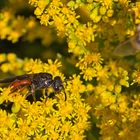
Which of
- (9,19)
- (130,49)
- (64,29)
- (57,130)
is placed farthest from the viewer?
(9,19)

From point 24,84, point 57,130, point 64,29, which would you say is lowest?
point 57,130

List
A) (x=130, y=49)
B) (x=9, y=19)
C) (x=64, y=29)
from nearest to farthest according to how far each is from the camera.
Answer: (x=130, y=49) → (x=64, y=29) → (x=9, y=19)

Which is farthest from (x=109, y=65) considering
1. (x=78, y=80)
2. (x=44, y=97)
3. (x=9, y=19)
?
(x=9, y=19)

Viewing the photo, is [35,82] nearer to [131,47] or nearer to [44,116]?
[44,116]

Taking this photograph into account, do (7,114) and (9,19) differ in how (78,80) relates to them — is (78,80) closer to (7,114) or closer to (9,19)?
(7,114)

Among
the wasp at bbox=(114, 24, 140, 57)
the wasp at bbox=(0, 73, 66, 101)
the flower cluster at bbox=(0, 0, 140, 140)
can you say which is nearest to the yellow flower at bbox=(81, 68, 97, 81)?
the flower cluster at bbox=(0, 0, 140, 140)

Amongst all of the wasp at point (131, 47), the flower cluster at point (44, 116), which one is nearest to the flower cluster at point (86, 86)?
the flower cluster at point (44, 116)

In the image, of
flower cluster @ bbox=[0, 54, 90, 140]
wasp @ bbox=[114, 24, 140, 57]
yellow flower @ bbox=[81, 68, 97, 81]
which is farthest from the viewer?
yellow flower @ bbox=[81, 68, 97, 81]

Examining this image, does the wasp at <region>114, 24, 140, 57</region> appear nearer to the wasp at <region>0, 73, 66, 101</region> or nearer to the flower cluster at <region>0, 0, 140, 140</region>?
the flower cluster at <region>0, 0, 140, 140</region>

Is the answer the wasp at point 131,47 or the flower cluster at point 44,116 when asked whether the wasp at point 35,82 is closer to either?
the flower cluster at point 44,116

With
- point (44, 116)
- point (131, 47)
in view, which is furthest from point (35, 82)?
point (131, 47)
